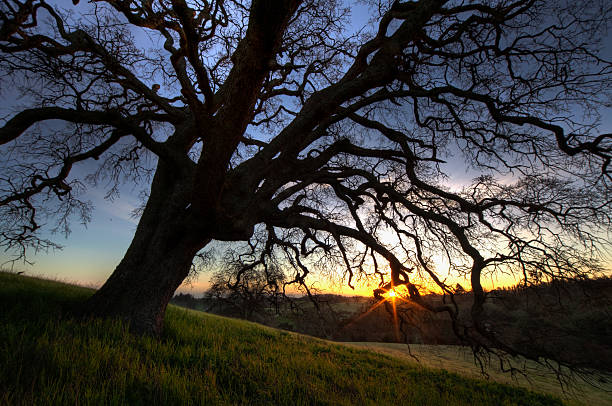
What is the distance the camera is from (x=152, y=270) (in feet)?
14.1

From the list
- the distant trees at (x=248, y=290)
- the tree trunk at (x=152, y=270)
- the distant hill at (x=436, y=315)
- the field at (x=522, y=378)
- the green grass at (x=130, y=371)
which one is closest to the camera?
the green grass at (x=130, y=371)

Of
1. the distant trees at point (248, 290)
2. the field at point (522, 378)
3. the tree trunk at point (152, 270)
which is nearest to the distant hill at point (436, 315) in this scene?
the distant trees at point (248, 290)

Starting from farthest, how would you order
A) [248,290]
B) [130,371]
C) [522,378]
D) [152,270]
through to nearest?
[522,378], [248,290], [152,270], [130,371]

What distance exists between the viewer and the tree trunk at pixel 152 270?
411 cm

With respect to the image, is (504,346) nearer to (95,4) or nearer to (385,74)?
(385,74)

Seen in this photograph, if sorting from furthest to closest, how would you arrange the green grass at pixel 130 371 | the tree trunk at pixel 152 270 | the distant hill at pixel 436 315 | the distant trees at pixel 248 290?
the distant trees at pixel 248 290 < the tree trunk at pixel 152 270 < the distant hill at pixel 436 315 < the green grass at pixel 130 371

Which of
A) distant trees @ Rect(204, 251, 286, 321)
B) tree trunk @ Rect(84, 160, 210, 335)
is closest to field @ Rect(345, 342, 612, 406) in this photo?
distant trees @ Rect(204, 251, 286, 321)

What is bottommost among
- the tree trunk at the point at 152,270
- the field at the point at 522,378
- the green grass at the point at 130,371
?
the field at the point at 522,378

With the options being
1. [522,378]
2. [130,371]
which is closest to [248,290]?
[130,371]

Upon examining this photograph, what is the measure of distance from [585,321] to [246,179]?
20376mm

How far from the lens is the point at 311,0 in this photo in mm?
4859

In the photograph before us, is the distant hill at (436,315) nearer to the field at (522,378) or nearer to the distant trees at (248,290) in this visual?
the distant trees at (248,290)

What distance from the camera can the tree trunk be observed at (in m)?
4.11

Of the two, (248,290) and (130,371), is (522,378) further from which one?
(130,371)
